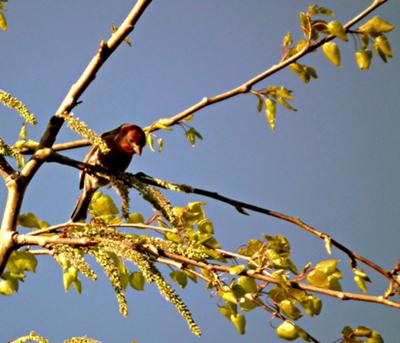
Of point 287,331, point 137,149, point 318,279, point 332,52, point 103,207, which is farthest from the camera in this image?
point 137,149

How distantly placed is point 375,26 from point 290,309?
59.1 inches

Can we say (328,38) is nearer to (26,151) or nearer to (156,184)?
(156,184)

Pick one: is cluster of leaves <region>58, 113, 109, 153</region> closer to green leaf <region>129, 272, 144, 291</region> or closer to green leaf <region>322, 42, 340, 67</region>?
green leaf <region>129, 272, 144, 291</region>

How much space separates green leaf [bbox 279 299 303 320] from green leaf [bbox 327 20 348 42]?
1269mm

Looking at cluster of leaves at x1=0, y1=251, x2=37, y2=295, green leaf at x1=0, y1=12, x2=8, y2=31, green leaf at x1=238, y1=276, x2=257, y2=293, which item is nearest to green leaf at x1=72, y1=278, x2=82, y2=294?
cluster of leaves at x1=0, y1=251, x2=37, y2=295

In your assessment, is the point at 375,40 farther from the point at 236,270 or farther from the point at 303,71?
the point at 236,270

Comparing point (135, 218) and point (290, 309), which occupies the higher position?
point (135, 218)

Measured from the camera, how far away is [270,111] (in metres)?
3.24

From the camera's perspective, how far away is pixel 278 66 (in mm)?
2881

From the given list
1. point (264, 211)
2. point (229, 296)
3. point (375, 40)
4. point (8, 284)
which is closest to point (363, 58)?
point (375, 40)

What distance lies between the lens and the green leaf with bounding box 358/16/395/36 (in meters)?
3.05

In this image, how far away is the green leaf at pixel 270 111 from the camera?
3.23m

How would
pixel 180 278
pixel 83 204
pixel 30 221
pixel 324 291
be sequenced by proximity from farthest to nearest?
pixel 83 204, pixel 30 221, pixel 180 278, pixel 324 291

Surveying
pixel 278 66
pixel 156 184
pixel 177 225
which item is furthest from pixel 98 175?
pixel 278 66
